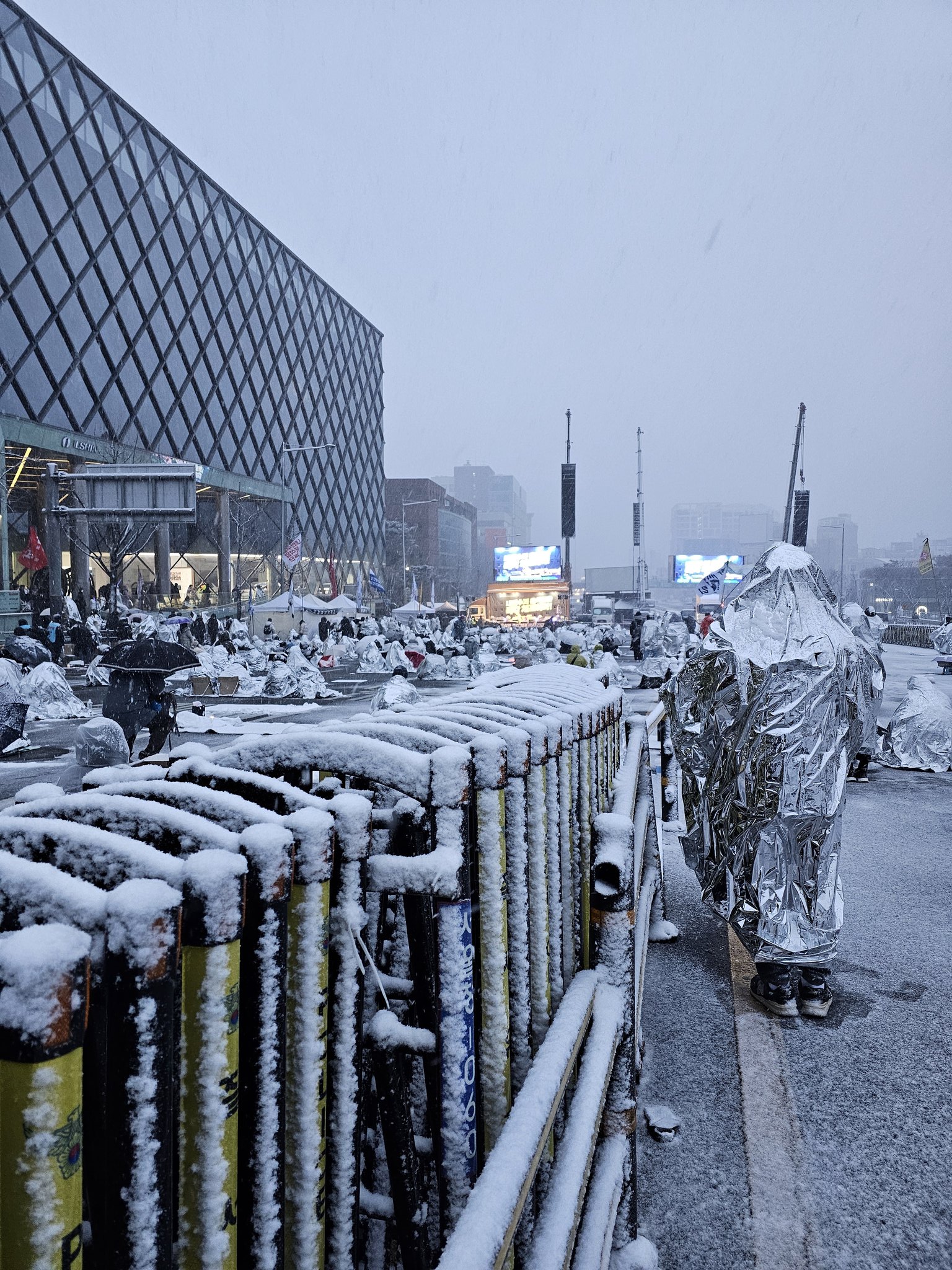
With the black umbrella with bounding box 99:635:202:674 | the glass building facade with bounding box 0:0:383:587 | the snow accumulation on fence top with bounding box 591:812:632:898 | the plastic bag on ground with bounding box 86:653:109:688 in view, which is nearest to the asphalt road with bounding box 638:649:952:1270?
the snow accumulation on fence top with bounding box 591:812:632:898

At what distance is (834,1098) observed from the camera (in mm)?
3379

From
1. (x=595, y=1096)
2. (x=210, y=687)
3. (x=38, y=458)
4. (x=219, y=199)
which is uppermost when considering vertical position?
(x=219, y=199)

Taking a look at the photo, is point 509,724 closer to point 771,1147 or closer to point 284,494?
point 771,1147

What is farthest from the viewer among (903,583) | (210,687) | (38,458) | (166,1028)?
(903,583)

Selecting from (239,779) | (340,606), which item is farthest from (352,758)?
(340,606)

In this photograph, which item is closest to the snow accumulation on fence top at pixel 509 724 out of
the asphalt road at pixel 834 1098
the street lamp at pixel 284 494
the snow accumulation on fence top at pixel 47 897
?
the snow accumulation on fence top at pixel 47 897

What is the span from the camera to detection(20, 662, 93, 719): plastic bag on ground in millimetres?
14258

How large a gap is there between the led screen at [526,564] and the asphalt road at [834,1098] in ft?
193

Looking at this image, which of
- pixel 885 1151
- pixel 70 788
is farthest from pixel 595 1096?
pixel 70 788

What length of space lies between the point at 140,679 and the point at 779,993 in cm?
726

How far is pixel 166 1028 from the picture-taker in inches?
37.9

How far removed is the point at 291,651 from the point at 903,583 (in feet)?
254

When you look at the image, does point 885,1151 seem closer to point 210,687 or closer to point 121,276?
point 210,687

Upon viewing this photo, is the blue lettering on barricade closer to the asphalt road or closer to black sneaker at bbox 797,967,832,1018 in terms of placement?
the asphalt road
